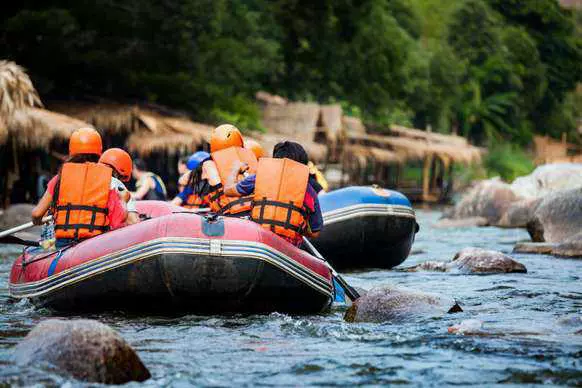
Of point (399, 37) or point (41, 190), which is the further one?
point (399, 37)

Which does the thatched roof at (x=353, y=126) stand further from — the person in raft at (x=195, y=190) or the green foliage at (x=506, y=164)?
the person in raft at (x=195, y=190)

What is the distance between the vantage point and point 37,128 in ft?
61.6

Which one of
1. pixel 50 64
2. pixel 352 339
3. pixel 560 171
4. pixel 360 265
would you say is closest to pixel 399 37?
pixel 560 171

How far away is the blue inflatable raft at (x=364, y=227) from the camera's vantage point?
39.4ft

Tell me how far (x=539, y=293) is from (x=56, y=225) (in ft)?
13.4

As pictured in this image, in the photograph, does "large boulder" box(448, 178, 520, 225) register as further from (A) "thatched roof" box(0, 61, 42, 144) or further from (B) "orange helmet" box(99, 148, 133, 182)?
(B) "orange helmet" box(99, 148, 133, 182)

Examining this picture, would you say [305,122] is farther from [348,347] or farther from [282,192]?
[348,347]

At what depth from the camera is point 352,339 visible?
7.04 metres

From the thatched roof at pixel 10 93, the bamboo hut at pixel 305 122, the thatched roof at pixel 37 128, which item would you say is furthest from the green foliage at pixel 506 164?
the thatched roof at pixel 10 93

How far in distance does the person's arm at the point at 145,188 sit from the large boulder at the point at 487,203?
1111cm

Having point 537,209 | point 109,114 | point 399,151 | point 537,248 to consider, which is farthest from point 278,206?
point 399,151

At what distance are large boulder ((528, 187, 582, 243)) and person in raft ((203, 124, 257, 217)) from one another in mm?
7540

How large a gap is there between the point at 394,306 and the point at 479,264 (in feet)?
13.5

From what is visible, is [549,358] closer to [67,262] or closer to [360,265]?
[67,262]
